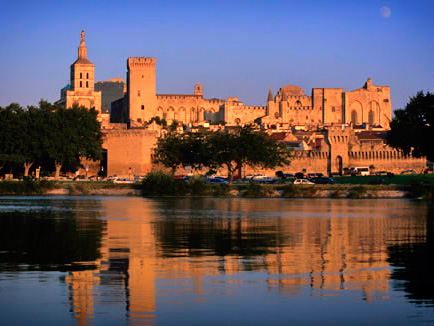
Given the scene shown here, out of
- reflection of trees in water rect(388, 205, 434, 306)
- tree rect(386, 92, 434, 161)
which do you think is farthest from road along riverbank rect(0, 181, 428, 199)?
reflection of trees in water rect(388, 205, 434, 306)

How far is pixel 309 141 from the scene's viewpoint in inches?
3474

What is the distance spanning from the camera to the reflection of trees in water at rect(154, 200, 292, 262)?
1673 centimetres

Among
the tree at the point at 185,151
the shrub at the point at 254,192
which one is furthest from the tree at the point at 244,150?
the shrub at the point at 254,192

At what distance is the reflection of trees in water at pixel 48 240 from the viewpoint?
1468cm

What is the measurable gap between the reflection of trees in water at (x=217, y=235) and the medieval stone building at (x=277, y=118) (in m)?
44.1

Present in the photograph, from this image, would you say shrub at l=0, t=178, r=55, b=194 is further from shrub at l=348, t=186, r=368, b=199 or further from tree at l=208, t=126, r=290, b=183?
shrub at l=348, t=186, r=368, b=199

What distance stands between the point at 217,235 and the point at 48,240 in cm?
430

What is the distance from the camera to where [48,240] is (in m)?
18.5

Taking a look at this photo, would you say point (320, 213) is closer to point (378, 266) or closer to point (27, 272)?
point (378, 266)

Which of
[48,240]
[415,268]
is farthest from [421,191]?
[415,268]

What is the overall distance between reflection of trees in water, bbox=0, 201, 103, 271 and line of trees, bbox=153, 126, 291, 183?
97.9 ft

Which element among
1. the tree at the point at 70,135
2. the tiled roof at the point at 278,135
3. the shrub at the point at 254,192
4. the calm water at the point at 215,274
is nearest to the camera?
the calm water at the point at 215,274

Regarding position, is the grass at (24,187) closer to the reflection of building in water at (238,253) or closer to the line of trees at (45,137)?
the line of trees at (45,137)

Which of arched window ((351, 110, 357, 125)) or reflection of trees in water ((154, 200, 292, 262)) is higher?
arched window ((351, 110, 357, 125))
